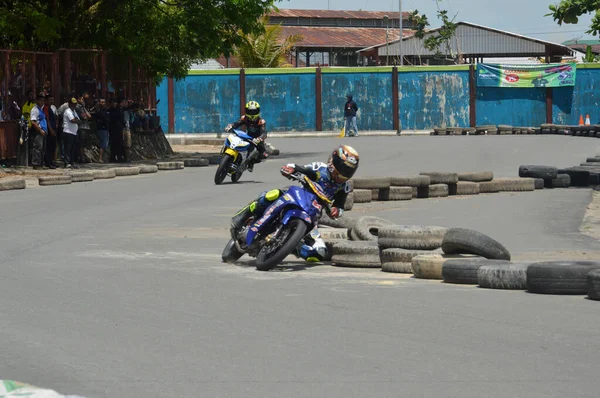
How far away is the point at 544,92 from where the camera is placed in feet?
165

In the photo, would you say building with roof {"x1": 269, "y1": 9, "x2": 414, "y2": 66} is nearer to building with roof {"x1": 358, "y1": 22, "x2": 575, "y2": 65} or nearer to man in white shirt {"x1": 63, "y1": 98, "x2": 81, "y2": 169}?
building with roof {"x1": 358, "y1": 22, "x2": 575, "y2": 65}

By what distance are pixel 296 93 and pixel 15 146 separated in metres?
24.9

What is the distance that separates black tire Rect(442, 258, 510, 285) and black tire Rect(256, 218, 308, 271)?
1408 mm

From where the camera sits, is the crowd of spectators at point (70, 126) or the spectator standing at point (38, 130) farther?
the crowd of spectators at point (70, 126)

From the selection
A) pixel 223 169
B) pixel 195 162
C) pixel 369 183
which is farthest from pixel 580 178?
pixel 195 162

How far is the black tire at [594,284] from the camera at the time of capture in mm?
8641

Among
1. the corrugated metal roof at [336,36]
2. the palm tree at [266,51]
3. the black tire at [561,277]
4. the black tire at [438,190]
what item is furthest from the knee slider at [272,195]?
the corrugated metal roof at [336,36]

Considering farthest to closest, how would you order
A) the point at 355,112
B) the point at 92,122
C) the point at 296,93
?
the point at 296,93 < the point at 355,112 < the point at 92,122

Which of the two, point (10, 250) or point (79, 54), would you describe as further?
point (79, 54)

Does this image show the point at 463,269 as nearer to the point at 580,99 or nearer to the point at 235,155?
the point at 235,155

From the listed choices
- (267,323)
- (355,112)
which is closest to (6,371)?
(267,323)

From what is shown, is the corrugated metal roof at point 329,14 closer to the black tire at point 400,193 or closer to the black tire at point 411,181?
the black tire at point 411,181

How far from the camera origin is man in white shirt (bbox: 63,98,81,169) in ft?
85.3

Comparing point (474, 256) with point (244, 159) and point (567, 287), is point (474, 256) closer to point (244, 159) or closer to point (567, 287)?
point (567, 287)
